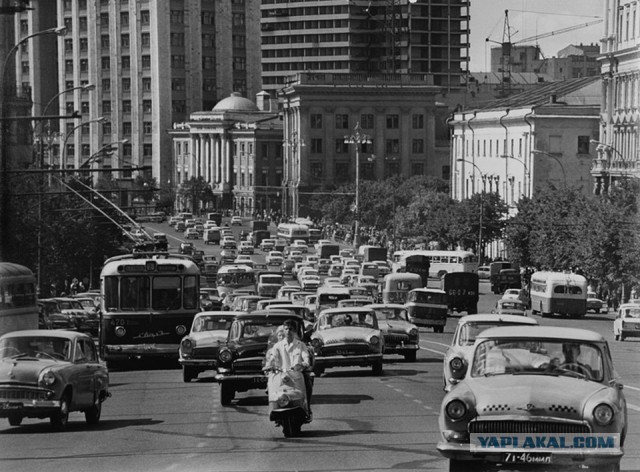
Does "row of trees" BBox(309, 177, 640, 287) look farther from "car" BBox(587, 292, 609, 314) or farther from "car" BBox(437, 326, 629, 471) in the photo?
"car" BBox(437, 326, 629, 471)

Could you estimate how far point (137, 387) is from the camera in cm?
3406

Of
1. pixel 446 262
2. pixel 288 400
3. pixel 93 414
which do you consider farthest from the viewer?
pixel 446 262

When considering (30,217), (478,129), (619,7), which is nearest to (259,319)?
(30,217)

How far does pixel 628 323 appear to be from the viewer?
6044cm

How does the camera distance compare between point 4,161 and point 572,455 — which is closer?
point 572,455

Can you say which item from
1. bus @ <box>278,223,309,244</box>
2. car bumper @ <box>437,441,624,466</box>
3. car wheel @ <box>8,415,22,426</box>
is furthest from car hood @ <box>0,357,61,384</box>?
bus @ <box>278,223,309,244</box>

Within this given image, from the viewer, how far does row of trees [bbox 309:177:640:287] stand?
80.6 metres

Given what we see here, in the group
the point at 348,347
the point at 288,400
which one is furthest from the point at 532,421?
the point at 348,347

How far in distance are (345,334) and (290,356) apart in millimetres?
12575

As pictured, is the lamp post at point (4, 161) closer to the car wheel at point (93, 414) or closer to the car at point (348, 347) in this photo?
the car at point (348, 347)

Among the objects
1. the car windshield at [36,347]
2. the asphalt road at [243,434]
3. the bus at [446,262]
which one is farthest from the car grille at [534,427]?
the bus at [446,262]

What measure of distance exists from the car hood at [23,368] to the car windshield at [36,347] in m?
0.19

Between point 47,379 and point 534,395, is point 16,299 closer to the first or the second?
point 47,379

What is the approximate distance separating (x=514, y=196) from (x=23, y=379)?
11040 cm
